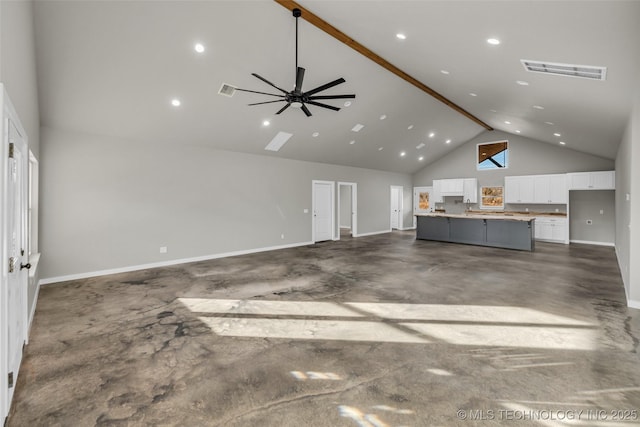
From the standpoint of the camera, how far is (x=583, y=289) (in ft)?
15.4

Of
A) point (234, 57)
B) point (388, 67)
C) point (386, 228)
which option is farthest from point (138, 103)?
point (386, 228)

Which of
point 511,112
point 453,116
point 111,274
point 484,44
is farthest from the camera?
point 453,116

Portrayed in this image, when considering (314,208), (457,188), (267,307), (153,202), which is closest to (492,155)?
(457,188)

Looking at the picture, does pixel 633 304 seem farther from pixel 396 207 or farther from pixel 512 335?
pixel 396 207

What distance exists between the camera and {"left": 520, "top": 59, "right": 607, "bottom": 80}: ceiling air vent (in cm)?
345

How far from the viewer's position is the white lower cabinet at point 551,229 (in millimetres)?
9281

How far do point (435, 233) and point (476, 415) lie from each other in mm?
8515

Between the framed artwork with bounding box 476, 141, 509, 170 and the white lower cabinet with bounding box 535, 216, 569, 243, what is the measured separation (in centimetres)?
235

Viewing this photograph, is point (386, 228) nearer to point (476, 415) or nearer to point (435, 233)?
point (435, 233)

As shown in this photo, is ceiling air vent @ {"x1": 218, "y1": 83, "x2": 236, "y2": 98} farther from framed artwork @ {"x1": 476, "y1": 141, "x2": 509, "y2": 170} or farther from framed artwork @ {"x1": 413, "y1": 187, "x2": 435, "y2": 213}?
framed artwork @ {"x1": 413, "y1": 187, "x2": 435, "y2": 213}

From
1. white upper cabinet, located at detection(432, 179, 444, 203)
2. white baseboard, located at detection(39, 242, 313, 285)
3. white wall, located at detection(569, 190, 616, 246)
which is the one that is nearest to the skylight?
white baseboard, located at detection(39, 242, 313, 285)

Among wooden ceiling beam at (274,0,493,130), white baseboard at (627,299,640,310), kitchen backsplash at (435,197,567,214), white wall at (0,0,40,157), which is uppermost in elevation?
wooden ceiling beam at (274,0,493,130)

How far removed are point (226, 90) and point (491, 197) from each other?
10077 mm

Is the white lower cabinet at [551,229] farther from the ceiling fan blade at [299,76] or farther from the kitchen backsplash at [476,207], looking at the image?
the ceiling fan blade at [299,76]
